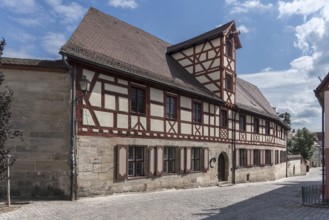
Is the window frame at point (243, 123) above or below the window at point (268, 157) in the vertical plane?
above

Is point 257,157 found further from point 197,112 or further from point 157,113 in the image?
point 157,113

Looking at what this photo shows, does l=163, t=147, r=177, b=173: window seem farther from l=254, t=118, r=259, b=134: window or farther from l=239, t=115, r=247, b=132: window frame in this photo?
l=254, t=118, r=259, b=134: window

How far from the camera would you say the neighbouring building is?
1351 centimetres

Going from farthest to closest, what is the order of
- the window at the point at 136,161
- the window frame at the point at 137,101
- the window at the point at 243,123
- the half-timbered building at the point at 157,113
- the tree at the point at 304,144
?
the tree at the point at 304,144 < the window at the point at 243,123 < the window frame at the point at 137,101 < the window at the point at 136,161 < the half-timbered building at the point at 157,113

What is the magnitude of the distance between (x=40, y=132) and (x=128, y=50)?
7.29m

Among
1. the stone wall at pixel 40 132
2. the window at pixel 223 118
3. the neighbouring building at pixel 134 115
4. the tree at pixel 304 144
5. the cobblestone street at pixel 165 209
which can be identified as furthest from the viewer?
the tree at pixel 304 144

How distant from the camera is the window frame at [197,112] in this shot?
69.1ft

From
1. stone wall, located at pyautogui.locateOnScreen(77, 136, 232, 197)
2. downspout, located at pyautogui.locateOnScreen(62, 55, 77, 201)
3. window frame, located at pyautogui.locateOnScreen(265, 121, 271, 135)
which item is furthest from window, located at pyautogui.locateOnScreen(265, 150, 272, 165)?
downspout, located at pyautogui.locateOnScreen(62, 55, 77, 201)

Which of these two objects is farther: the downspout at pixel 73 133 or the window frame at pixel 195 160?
the window frame at pixel 195 160

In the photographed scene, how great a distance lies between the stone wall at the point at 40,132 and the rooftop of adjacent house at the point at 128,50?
1527 millimetres

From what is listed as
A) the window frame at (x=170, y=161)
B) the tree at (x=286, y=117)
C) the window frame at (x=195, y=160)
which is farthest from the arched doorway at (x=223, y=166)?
the tree at (x=286, y=117)

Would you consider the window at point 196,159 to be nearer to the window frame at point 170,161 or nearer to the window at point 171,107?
the window frame at point 170,161

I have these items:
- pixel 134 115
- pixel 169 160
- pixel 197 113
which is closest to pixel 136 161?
pixel 134 115

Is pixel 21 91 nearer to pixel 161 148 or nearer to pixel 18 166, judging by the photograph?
pixel 18 166
